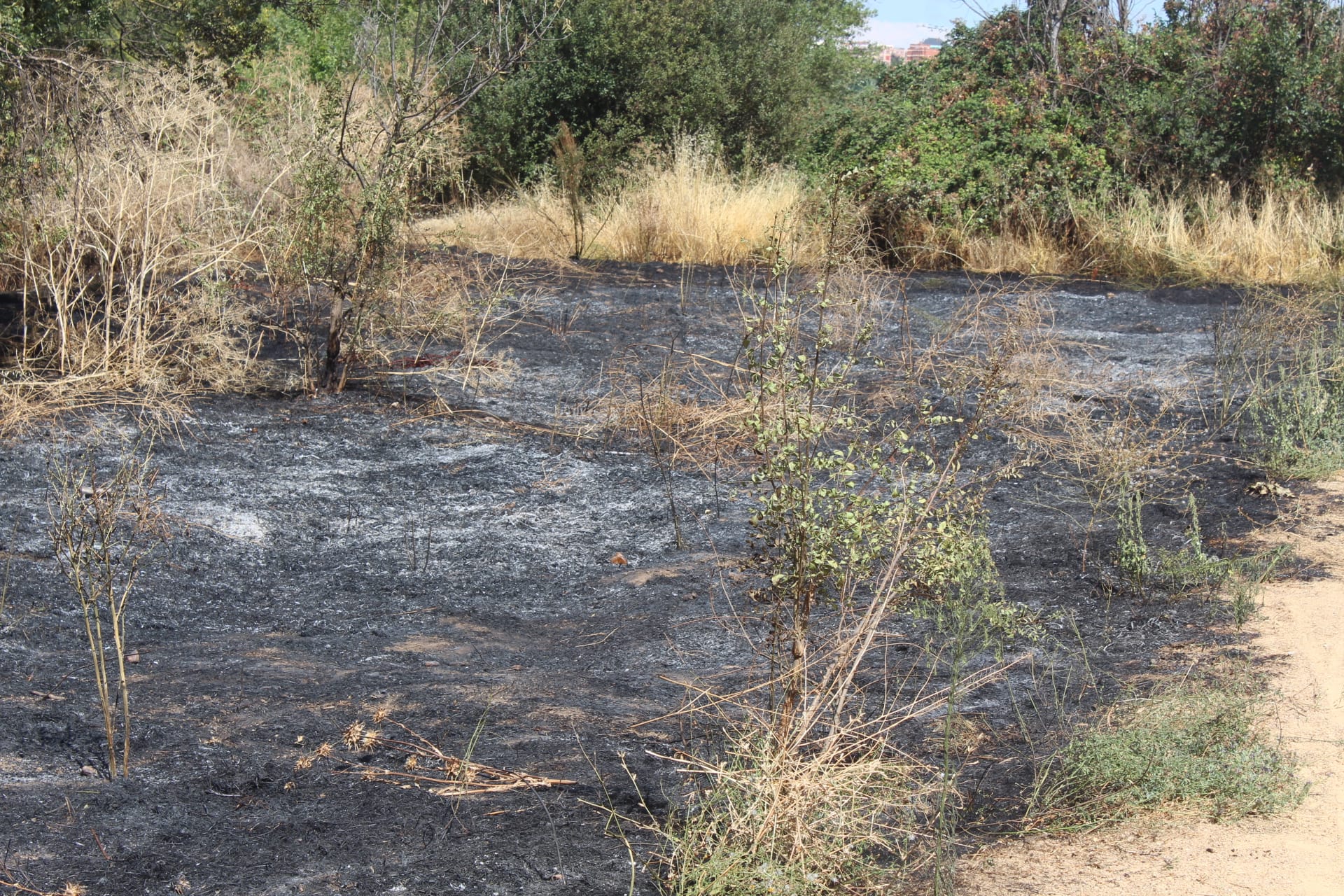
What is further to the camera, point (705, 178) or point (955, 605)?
point (705, 178)

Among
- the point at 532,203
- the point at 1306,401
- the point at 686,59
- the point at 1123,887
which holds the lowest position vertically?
the point at 1123,887

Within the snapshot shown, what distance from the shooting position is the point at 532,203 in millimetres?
13078

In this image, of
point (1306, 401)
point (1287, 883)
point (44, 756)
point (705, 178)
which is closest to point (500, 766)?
point (44, 756)

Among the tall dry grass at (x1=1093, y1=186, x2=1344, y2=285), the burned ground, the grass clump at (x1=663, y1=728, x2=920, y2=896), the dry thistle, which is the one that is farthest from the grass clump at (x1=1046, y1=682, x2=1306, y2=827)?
the tall dry grass at (x1=1093, y1=186, x2=1344, y2=285)

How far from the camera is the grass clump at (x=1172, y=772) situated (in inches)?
122

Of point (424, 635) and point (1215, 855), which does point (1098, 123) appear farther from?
point (1215, 855)

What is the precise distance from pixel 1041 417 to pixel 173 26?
7749 millimetres

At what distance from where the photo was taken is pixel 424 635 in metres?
4.47

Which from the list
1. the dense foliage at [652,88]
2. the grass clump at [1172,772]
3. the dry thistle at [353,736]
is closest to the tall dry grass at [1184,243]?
the dense foliage at [652,88]

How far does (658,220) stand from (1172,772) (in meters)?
9.52

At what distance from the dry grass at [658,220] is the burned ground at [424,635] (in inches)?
156

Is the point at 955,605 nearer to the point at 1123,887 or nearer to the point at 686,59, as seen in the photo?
the point at 1123,887

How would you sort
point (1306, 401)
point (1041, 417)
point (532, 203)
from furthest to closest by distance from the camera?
1. point (532, 203)
2. point (1041, 417)
3. point (1306, 401)

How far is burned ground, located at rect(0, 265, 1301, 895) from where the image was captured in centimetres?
288
